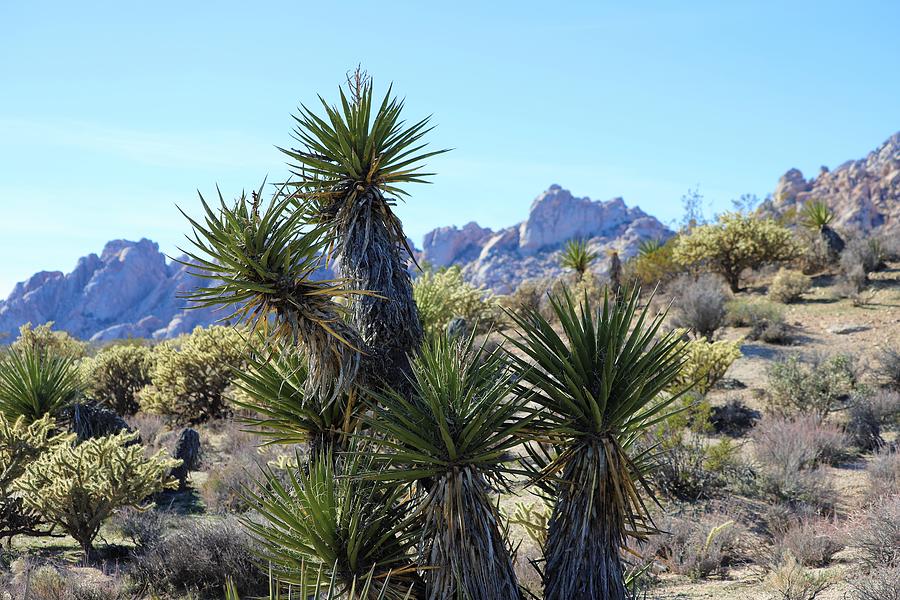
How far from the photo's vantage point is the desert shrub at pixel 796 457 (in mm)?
6957

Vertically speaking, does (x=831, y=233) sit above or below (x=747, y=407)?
above

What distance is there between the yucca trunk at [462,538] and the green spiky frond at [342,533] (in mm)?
216

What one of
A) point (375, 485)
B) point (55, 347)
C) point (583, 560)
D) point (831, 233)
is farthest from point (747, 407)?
point (55, 347)

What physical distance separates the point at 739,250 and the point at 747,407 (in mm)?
9602

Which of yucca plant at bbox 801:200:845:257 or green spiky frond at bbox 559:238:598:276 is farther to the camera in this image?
green spiky frond at bbox 559:238:598:276

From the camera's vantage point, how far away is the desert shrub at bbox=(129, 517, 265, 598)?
216 inches

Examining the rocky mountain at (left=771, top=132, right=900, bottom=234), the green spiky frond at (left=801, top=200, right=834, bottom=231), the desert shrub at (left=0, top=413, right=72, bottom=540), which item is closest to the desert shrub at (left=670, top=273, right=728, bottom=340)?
the green spiky frond at (left=801, top=200, right=834, bottom=231)

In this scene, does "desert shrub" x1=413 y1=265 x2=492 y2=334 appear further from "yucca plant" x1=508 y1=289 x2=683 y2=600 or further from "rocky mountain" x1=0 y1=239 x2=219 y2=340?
"rocky mountain" x1=0 y1=239 x2=219 y2=340

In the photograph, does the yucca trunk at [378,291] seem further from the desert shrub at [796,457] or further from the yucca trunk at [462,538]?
the desert shrub at [796,457]

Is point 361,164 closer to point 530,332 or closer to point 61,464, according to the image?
point 530,332

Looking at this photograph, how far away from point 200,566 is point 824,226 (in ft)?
68.1

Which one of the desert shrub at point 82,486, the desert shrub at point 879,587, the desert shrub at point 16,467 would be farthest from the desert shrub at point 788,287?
the desert shrub at point 16,467

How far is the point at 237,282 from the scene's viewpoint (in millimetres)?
3291

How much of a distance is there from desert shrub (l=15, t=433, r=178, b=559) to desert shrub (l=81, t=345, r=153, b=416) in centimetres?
990
